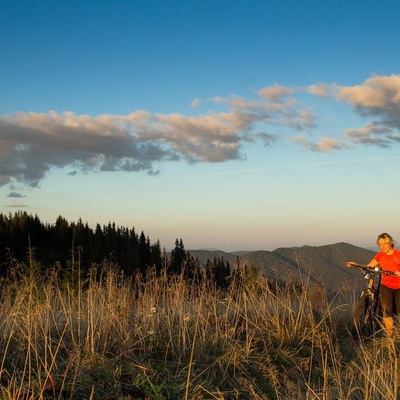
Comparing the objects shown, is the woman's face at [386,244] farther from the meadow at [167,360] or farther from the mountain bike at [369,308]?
the meadow at [167,360]

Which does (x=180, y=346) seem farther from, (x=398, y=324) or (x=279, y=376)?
(x=398, y=324)

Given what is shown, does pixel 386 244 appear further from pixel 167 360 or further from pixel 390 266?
pixel 167 360

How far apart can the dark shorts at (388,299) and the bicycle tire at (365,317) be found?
0.22 meters

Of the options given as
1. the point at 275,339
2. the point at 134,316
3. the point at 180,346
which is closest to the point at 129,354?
the point at 180,346

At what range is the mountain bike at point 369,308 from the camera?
9.87m

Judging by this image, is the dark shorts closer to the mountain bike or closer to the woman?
the woman

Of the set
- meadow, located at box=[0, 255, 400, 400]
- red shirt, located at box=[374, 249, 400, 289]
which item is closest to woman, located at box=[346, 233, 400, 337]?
red shirt, located at box=[374, 249, 400, 289]

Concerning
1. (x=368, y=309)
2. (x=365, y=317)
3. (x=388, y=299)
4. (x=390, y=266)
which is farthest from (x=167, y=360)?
(x=390, y=266)

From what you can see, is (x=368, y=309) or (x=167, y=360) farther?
(x=368, y=309)

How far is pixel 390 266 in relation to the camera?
995 cm

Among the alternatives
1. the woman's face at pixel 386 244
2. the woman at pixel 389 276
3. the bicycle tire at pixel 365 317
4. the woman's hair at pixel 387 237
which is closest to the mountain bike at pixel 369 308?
the bicycle tire at pixel 365 317

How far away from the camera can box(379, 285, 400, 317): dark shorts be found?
9.80 m

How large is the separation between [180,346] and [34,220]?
9244cm

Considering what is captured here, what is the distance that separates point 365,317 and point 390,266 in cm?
106
